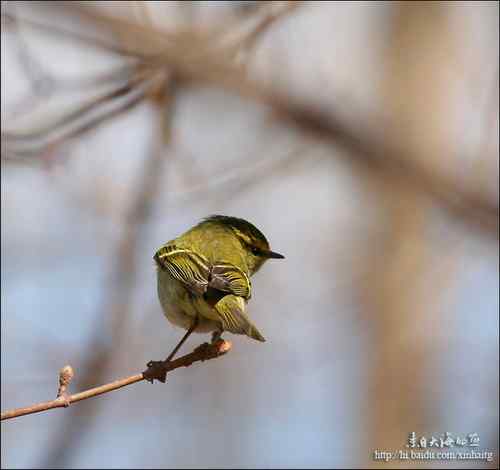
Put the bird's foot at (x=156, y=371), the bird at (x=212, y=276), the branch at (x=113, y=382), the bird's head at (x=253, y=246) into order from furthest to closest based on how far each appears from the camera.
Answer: the bird's head at (x=253, y=246) < the bird at (x=212, y=276) < the bird's foot at (x=156, y=371) < the branch at (x=113, y=382)

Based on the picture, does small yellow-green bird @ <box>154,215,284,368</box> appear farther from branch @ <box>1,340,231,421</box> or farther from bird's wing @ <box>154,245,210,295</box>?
branch @ <box>1,340,231,421</box>

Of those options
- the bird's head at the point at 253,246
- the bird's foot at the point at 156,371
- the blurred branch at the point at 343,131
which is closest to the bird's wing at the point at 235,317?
the bird's foot at the point at 156,371

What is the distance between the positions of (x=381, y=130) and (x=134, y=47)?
3.55 ft

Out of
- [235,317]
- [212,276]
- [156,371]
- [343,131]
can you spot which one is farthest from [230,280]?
[343,131]

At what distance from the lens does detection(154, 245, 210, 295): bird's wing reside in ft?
12.7

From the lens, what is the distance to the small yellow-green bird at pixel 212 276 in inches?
150

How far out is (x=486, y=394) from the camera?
5.22 metres

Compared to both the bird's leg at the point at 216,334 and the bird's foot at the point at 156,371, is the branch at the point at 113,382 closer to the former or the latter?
the bird's foot at the point at 156,371

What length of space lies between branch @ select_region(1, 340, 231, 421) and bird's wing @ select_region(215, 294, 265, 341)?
0.28 ft

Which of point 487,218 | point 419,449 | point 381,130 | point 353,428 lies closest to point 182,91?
point 381,130

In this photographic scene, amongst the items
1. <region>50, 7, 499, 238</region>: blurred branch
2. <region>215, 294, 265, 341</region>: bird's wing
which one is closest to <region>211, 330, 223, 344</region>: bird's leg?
<region>215, 294, 265, 341</region>: bird's wing

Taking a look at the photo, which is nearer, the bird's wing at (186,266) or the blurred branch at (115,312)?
the bird's wing at (186,266)

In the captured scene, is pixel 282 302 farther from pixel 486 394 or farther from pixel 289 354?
pixel 486 394

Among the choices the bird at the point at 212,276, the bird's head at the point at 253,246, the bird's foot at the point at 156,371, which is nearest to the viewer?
the bird's foot at the point at 156,371
